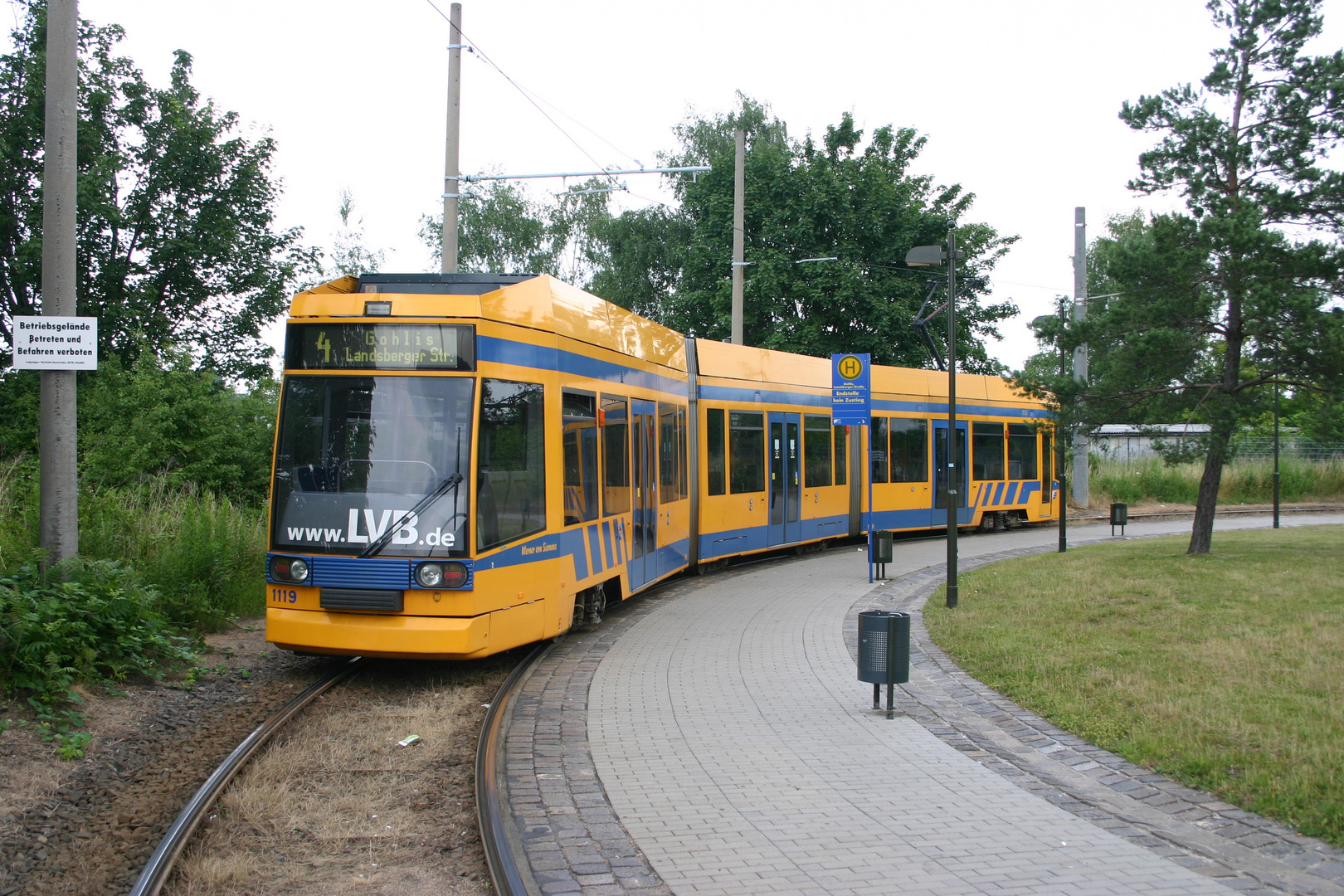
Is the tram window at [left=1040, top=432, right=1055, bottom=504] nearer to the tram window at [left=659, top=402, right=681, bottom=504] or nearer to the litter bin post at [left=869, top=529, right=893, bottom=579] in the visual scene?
the litter bin post at [left=869, top=529, right=893, bottom=579]

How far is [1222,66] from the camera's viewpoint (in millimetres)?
15023

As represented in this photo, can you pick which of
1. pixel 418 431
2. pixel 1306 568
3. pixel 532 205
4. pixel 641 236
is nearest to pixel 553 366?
pixel 418 431

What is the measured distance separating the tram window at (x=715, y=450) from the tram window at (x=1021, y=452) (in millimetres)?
10761

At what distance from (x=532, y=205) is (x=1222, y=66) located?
1424 inches

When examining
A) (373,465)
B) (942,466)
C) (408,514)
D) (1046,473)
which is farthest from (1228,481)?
(373,465)

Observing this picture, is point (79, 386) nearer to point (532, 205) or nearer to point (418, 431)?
point (418, 431)

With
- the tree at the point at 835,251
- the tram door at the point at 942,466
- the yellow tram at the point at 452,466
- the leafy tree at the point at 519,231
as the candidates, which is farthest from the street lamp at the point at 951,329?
the leafy tree at the point at 519,231

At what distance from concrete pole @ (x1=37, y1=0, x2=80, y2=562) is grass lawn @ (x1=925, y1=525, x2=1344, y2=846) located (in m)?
7.77

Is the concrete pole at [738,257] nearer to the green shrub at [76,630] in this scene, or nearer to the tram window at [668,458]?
the tram window at [668,458]

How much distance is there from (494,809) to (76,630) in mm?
4289

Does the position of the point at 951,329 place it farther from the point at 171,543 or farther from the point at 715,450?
the point at 171,543

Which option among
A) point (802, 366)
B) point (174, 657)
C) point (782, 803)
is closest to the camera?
point (782, 803)

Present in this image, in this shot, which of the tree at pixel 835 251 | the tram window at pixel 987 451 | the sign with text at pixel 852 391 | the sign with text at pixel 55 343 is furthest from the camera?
the tree at pixel 835 251

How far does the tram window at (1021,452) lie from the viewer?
76.8 feet
